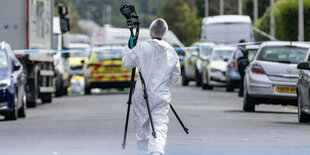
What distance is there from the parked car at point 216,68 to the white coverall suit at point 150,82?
22.1m

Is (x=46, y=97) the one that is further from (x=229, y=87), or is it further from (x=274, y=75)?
(x=274, y=75)

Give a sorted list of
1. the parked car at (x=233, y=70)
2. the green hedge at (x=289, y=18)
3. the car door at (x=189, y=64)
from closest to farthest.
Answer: the parked car at (x=233, y=70), the green hedge at (x=289, y=18), the car door at (x=189, y=64)

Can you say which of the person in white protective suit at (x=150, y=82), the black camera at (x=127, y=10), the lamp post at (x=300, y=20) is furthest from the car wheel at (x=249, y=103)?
the lamp post at (x=300, y=20)

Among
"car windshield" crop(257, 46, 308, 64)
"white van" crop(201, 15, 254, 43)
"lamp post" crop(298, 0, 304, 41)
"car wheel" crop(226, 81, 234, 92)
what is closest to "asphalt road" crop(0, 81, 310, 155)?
"car windshield" crop(257, 46, 308, 64)

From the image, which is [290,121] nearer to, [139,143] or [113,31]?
[139,143]

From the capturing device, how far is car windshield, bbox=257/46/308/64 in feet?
65.6

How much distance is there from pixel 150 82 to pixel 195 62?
26.8m

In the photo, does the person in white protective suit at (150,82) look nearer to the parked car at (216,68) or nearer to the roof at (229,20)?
the parked car at (216,68)

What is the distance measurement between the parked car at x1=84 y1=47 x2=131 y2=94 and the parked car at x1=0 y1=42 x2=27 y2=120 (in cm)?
1062

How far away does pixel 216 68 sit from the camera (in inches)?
1298

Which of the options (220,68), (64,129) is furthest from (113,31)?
(64,129)

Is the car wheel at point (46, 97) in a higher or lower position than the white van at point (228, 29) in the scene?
lower

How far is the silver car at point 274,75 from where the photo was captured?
19547 millimetres

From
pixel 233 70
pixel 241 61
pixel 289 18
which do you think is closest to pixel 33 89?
pixel 241 61
